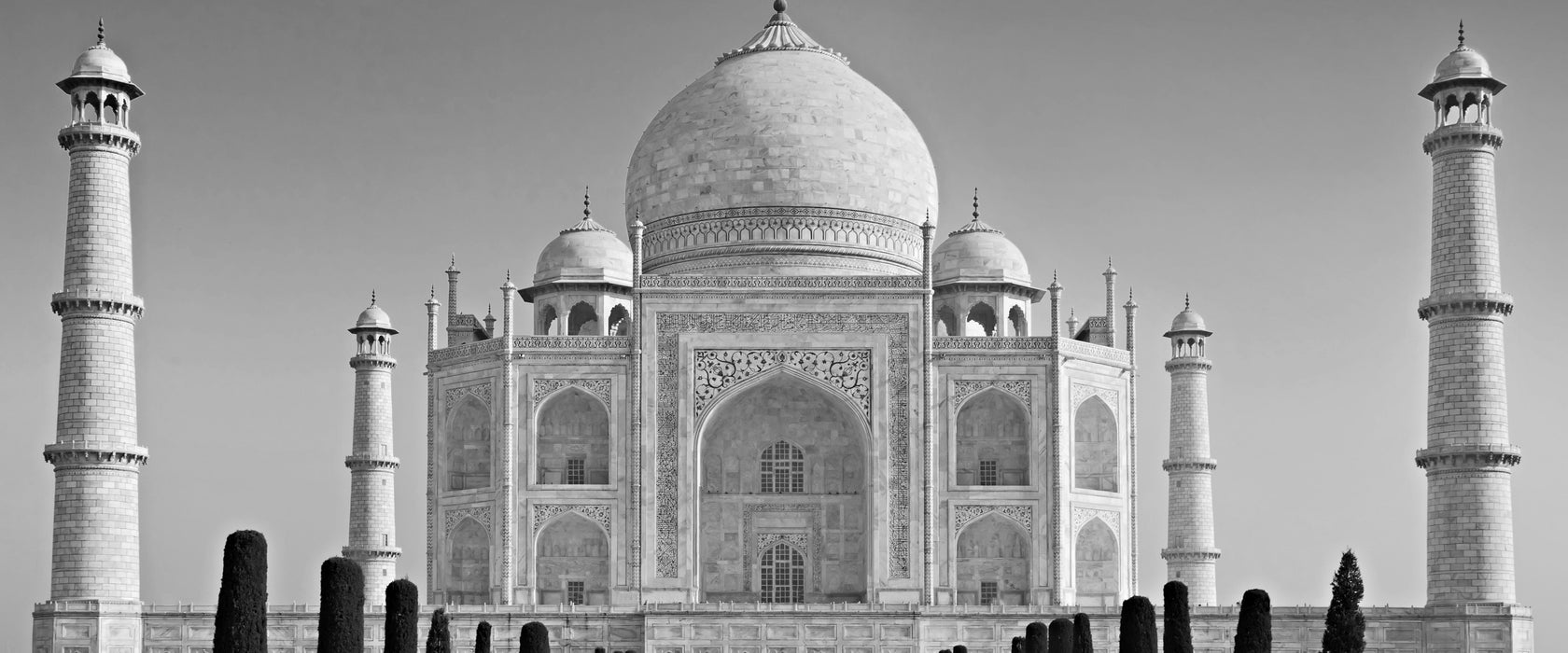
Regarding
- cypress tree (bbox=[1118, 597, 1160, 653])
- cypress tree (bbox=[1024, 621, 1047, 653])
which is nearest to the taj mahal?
cypress tree (bbox=[1024, 621, 1047, 653])

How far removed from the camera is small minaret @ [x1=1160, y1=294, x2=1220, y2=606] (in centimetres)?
3659

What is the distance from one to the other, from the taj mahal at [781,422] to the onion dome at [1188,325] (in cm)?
4

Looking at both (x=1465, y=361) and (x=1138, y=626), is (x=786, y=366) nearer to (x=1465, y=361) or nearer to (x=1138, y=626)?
(x=1465, y=361)

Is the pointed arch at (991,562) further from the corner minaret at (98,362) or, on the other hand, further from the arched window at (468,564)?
the corner minaret at (98,362)

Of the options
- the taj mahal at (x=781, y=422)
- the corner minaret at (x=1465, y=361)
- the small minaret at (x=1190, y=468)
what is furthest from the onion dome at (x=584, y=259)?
the corner minaret at (x=1465, y=361)

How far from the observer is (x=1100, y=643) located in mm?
28625

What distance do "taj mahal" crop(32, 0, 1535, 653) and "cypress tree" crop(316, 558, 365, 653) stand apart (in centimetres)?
845

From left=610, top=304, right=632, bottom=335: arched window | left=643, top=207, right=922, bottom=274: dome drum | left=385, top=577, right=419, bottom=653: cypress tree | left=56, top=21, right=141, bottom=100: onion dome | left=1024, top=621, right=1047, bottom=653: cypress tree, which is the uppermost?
left=56, top=21, right=141, bottom=100: onion dome

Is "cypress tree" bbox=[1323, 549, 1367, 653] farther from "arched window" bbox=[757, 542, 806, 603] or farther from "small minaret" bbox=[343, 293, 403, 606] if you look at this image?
"small minaret" bbox=[343, 293, 403, 606]

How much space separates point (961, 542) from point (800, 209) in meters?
5.90

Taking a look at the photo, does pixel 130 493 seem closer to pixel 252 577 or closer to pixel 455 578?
pixel 455 578

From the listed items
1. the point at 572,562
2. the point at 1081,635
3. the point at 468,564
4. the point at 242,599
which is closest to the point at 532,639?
the point at 242,599

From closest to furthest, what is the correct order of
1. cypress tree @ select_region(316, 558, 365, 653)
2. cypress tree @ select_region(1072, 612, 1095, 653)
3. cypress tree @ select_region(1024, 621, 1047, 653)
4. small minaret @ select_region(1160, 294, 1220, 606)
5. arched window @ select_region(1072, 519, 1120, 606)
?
cypress tree @ select_region(316, 558, 365, 653) → cypress tree @ select_region(1072, 612, 1095, 653) → cypress tree @ select_region(1024, 621, 1047, 653) → arched window @ select_region(1072, 519, 1120, 606) → small minaret @ select_region(1160, 294, 1220, 606)

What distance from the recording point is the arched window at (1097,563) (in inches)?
1265
